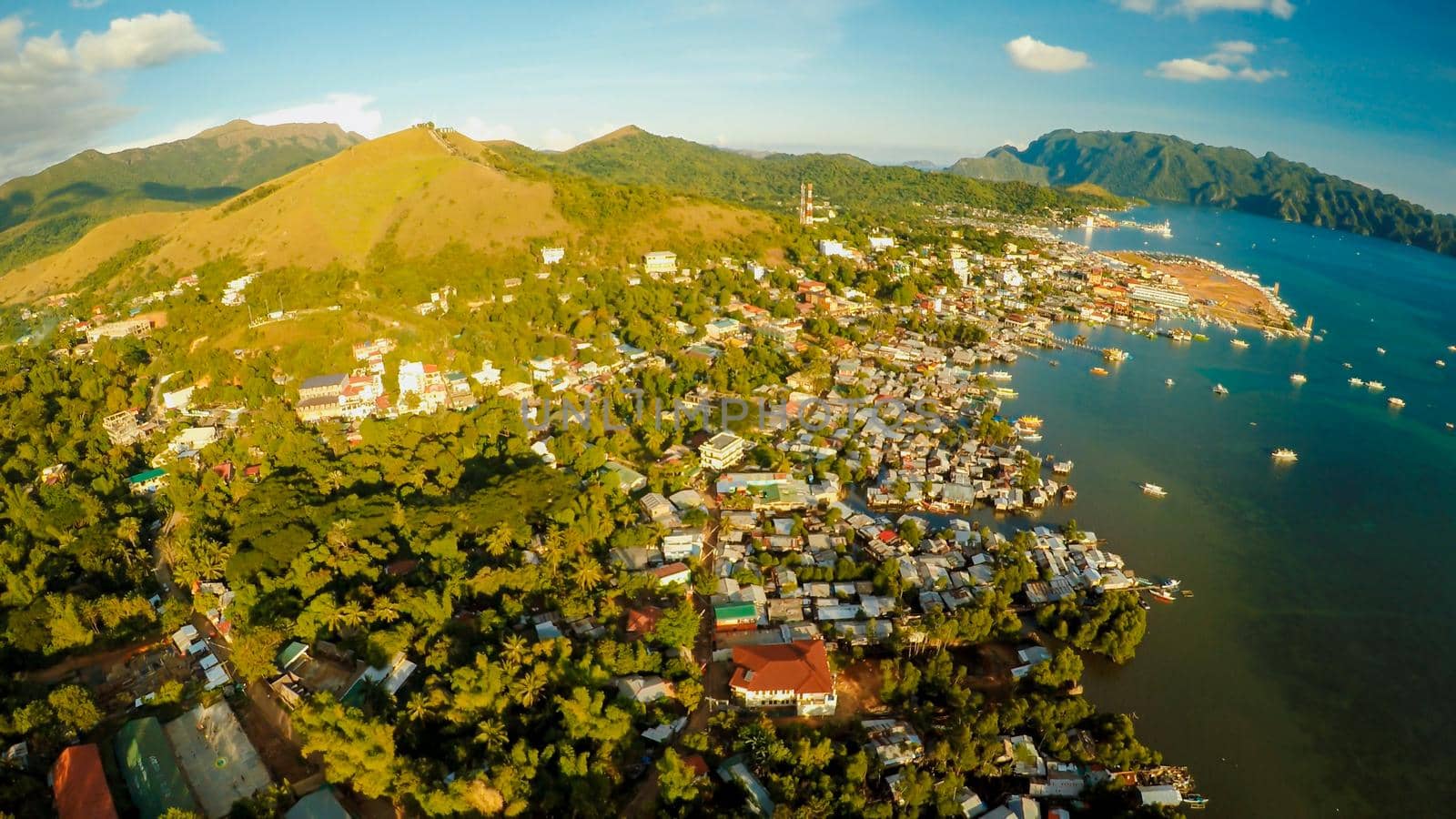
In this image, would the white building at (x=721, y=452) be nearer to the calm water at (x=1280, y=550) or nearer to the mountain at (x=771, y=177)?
the calm water at (x=1280, y=550)

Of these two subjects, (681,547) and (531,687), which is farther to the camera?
(681,547)

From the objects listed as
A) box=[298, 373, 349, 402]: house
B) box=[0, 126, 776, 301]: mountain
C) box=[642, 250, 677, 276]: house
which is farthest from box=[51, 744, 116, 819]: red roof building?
box=[642, 250, 677, 276]: house

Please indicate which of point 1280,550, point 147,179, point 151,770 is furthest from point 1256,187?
point 147,179

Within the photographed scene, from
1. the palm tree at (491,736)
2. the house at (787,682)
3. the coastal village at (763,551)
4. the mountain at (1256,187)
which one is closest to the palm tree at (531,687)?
the palm tree at (491,736)

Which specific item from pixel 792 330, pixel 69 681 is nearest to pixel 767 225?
pixel 792 330

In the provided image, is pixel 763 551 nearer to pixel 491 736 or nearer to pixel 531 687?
pixel 531 687

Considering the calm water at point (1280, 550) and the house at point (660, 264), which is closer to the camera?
the calm water at point (1280, 550)
